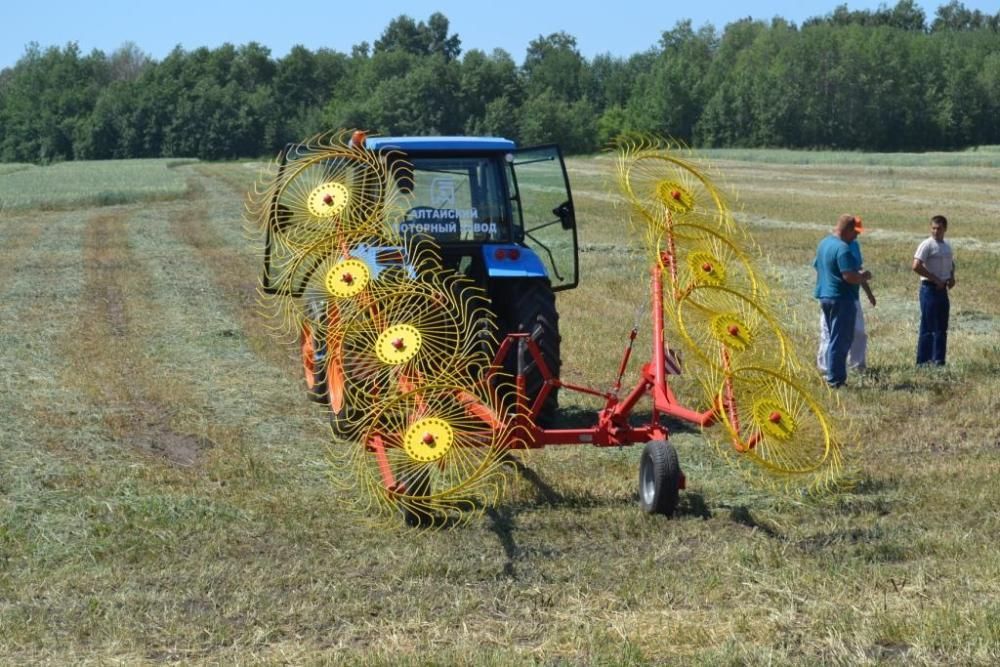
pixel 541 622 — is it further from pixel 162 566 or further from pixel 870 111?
pixel 870 111

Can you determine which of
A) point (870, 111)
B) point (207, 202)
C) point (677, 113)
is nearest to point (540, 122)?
point (677, 113)

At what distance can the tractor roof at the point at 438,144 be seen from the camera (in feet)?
28.7

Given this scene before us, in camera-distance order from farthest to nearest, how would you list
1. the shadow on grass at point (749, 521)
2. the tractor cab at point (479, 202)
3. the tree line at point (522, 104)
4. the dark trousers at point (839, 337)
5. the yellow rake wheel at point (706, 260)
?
1. the tree line at point (522, 104)
2. the dark trousers at point (839, 337)
3. the tractor cab at point (479, 202)
4. the yellow rake wheel at point (706, 260)
5. the shadow on grass at point (749, 521)

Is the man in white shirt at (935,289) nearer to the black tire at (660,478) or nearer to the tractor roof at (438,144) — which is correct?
the tractor roof at (438,144)

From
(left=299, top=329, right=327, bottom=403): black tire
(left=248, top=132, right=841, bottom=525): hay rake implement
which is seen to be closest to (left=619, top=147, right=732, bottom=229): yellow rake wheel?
(left=248, top=132, right=841, bottom=525): hay rake implement

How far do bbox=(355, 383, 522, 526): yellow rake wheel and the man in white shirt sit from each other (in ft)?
19.4

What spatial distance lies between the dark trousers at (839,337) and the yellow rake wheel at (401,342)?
4.48 m

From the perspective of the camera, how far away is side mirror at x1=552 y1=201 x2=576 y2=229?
30.7ft

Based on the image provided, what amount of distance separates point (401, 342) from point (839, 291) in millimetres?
5300

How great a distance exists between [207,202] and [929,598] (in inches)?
1290

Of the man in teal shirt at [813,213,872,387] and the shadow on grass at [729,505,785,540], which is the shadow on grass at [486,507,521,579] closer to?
the shadow on grass at [729,505,785,540]

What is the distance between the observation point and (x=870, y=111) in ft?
311

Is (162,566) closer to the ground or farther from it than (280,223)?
closer to the ground

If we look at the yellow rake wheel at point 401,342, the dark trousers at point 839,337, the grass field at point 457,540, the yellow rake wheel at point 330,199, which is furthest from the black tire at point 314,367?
the dark trousers at point 839,337
